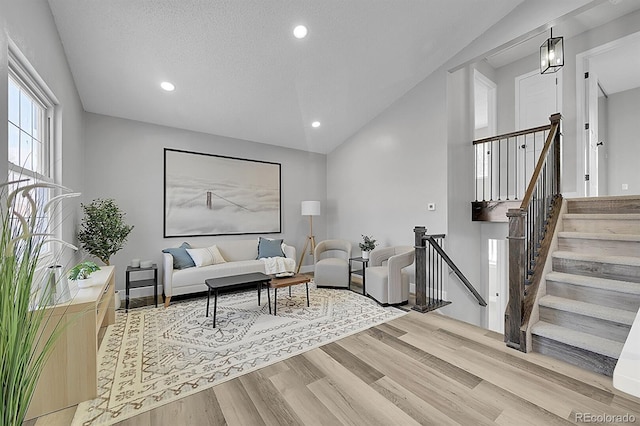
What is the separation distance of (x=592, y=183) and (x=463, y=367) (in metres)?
3.88

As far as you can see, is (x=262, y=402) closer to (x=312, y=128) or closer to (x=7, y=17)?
(x=7, y=17)

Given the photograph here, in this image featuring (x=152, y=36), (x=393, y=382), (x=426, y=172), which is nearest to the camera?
(x=393, y=382)

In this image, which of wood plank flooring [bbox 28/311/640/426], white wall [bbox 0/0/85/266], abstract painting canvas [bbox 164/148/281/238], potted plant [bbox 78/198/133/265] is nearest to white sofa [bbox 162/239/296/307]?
abstract painting canvas [bbox 164/148/281/238]

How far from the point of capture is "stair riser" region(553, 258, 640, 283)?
236cm

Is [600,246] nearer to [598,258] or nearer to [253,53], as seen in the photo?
[598,258]

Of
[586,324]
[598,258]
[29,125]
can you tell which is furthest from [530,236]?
[29,125]

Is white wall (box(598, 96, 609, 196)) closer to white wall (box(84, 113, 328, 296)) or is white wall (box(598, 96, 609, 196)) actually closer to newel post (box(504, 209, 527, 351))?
newel post (box(504, 209, 527, 351))

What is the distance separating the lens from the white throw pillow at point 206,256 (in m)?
4.27

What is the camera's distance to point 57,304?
1864 mm

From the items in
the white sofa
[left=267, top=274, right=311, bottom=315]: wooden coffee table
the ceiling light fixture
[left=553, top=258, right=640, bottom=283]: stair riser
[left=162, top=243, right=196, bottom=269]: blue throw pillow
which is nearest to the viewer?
[left=553, top=258, right=640, bottom=283]: stair riser

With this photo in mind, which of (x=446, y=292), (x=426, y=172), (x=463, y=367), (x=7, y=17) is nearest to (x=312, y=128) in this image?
(x=426, y=172)

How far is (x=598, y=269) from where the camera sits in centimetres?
253

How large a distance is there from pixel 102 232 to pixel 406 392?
3804mm

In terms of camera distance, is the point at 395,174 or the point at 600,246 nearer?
the point at 600,246
